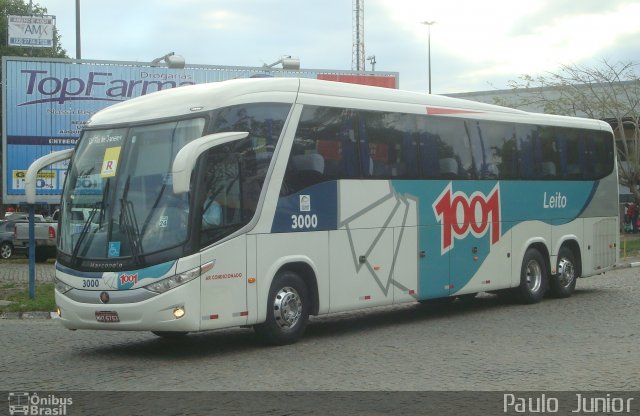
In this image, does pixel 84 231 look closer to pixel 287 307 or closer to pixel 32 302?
pixel 287 307

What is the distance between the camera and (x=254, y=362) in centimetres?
1052

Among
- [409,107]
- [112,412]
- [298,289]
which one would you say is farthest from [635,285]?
[112,412]

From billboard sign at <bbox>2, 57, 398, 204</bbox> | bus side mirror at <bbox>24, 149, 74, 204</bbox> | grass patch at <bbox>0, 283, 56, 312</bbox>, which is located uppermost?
billboard sign at <bbox>2, 57, 398, 204</bbox>

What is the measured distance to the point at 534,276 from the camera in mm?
17297

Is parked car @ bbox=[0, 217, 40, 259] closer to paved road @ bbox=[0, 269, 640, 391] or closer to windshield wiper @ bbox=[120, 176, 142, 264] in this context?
paved road @ bbox=[0, 269, 640, 391]

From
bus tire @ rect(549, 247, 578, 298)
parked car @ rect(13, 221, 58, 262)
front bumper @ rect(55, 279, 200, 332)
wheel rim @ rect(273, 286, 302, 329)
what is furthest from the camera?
parked car @ rect(13, 221, 58, 262)

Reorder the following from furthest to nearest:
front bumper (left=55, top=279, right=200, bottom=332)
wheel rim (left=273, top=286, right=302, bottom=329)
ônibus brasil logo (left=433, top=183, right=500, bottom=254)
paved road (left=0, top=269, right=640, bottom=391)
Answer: ônibus brasil logo (left=433, top=183, right=500, bottom=254) → wheel rim (left=273, top=286, right=302, bottom=329) → front bumper (left=55, top=279, right=200, bottom=332) → paved road (left=0, top=269, right=640, bottom=391)

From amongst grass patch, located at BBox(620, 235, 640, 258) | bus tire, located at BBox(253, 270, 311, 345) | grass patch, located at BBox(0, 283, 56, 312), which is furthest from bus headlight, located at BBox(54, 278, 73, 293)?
grass patch, located at BBox(620, 235, 640, 258)

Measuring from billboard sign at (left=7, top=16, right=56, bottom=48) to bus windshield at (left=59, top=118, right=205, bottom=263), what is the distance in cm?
2837

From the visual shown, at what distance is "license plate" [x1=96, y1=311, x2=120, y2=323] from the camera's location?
10711mm

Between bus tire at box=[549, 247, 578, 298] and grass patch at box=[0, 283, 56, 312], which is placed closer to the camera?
grass patch at box=[0, 283, 56, 312]

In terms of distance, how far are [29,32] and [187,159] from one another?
102 ft

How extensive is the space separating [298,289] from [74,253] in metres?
Result: 2.96

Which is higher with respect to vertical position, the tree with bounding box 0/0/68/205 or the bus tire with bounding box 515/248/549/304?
the tree with bounding box 0/0/68/205
